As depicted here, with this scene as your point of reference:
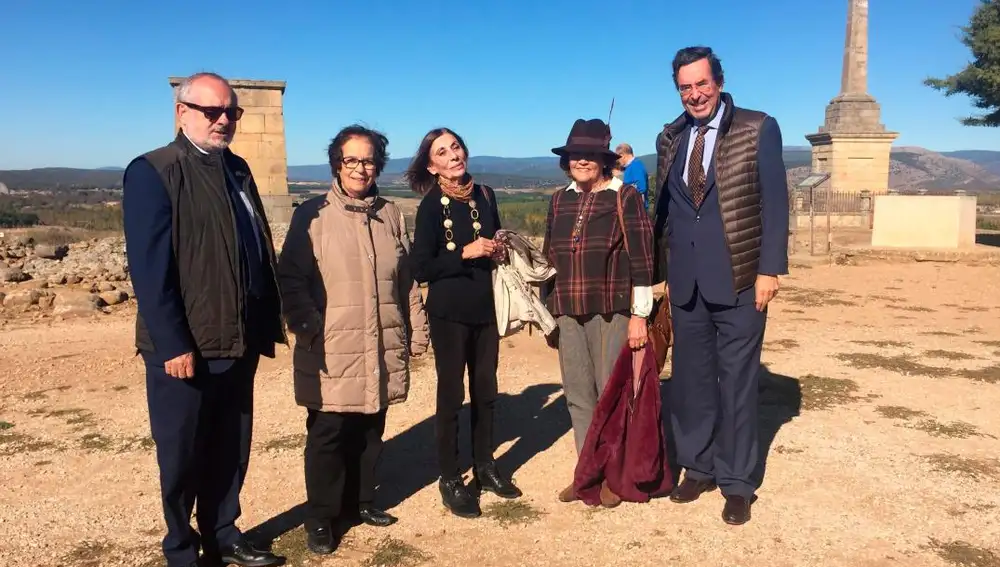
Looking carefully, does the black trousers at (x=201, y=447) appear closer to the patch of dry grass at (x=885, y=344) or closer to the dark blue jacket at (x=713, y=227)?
the dark blue jacket at (x=713, y=227)

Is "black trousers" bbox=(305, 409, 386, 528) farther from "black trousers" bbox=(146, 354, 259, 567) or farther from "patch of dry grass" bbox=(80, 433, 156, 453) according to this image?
"patch of dry grass" bbox=(80, 433, 156, 453)

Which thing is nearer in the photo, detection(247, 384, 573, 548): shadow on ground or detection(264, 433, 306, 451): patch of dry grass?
detection(247, 384, 573, 548): shadow on ground

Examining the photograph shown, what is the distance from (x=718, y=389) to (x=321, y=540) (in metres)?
2.16

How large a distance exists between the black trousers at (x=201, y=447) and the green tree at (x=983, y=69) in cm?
1864

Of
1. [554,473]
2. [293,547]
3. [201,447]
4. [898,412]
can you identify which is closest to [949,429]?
[898,412]

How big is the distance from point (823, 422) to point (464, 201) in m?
3.08

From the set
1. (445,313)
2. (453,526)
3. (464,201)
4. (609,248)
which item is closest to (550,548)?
(453,526)

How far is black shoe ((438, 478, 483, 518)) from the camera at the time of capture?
3750 millimetres

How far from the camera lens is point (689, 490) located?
12.9 feet

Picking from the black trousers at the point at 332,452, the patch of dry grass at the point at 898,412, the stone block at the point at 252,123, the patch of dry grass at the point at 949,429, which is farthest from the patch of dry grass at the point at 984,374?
the stone block at the point at 252,123

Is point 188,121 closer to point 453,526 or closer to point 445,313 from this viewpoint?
point 445,313

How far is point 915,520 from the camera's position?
3602 mm

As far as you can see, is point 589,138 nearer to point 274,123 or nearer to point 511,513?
point 511,513

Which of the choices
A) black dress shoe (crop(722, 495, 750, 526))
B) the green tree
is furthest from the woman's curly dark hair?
the green tree
